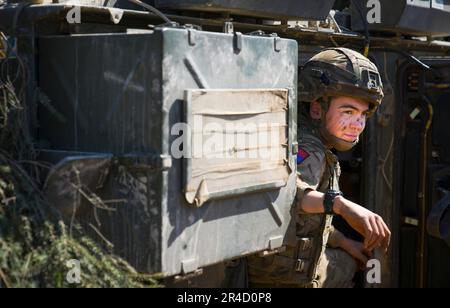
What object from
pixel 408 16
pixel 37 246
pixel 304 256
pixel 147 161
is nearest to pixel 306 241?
pixel 304 256

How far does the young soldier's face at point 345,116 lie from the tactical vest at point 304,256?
0.43 feet

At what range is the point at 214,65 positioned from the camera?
3.31 meters

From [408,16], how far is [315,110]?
144cm

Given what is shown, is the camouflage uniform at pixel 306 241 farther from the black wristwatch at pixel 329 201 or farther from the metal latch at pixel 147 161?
the metal latch at pixel 147 161

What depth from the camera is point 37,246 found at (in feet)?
9.81

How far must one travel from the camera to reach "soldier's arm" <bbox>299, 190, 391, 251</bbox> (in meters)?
3.68

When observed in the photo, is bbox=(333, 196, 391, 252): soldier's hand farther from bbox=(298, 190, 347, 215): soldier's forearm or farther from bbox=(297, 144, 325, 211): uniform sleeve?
bbox=(297, 144, 325, 211): uniform sleeve

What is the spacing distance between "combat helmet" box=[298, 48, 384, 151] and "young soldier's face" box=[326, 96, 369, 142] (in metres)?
0.03

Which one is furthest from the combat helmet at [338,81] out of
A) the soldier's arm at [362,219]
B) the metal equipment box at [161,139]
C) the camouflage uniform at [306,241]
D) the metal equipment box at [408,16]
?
the metal equipment box at [408,16]

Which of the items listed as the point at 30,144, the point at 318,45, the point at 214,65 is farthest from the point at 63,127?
the point at 318,45

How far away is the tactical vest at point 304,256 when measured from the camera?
4250 millimetres

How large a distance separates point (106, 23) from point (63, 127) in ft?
2.24

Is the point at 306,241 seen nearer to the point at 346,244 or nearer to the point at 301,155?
the point at 301,155
